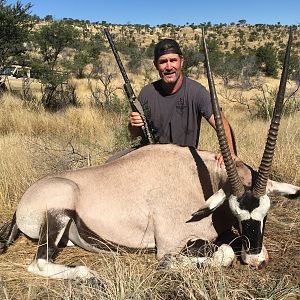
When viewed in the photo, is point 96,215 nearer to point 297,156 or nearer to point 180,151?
point 180,151

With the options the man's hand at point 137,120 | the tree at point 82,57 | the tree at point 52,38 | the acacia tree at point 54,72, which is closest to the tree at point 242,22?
the tree at point 82,57

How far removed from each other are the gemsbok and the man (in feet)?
2.92

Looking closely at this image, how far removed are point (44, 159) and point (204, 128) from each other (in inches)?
144

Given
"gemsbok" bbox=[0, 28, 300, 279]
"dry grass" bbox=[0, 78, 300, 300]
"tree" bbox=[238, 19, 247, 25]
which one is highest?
Answer: "tree" bbox=[238, 19, 247, 25]

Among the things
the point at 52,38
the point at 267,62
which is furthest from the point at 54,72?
the point at 267,62

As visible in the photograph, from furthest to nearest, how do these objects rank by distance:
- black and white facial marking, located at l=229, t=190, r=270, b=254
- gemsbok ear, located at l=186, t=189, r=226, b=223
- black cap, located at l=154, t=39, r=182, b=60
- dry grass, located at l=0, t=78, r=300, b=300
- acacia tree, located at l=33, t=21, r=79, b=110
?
acacia tree, located at l=33, t=21, r=79, b=110 < black cap, located at l=154, t=39, r=182, b=60 < gemsbok ear, located at l=186, t=189, r=226, b=223 < black and white facial marking, located at l=229, t=190, r=270, b=254 < dry grass, located at l=0, t=78, r=300, b=300

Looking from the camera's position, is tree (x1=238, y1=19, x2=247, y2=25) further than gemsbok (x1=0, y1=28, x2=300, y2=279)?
Yes

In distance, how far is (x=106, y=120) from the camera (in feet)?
34.5

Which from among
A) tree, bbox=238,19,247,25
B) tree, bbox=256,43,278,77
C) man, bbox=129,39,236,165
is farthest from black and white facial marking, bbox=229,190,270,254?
tree, bbox=238,19,247,25

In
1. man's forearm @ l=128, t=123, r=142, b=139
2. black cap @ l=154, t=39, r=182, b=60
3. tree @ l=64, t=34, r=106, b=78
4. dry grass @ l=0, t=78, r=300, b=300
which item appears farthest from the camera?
tree @ l=64, t=34, r=106, b=78

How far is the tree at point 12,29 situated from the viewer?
47.4 feet

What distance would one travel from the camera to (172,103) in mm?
4770

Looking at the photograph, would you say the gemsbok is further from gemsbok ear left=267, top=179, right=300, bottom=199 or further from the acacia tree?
the acacia tree

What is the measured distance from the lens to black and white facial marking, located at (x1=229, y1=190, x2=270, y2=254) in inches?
124
